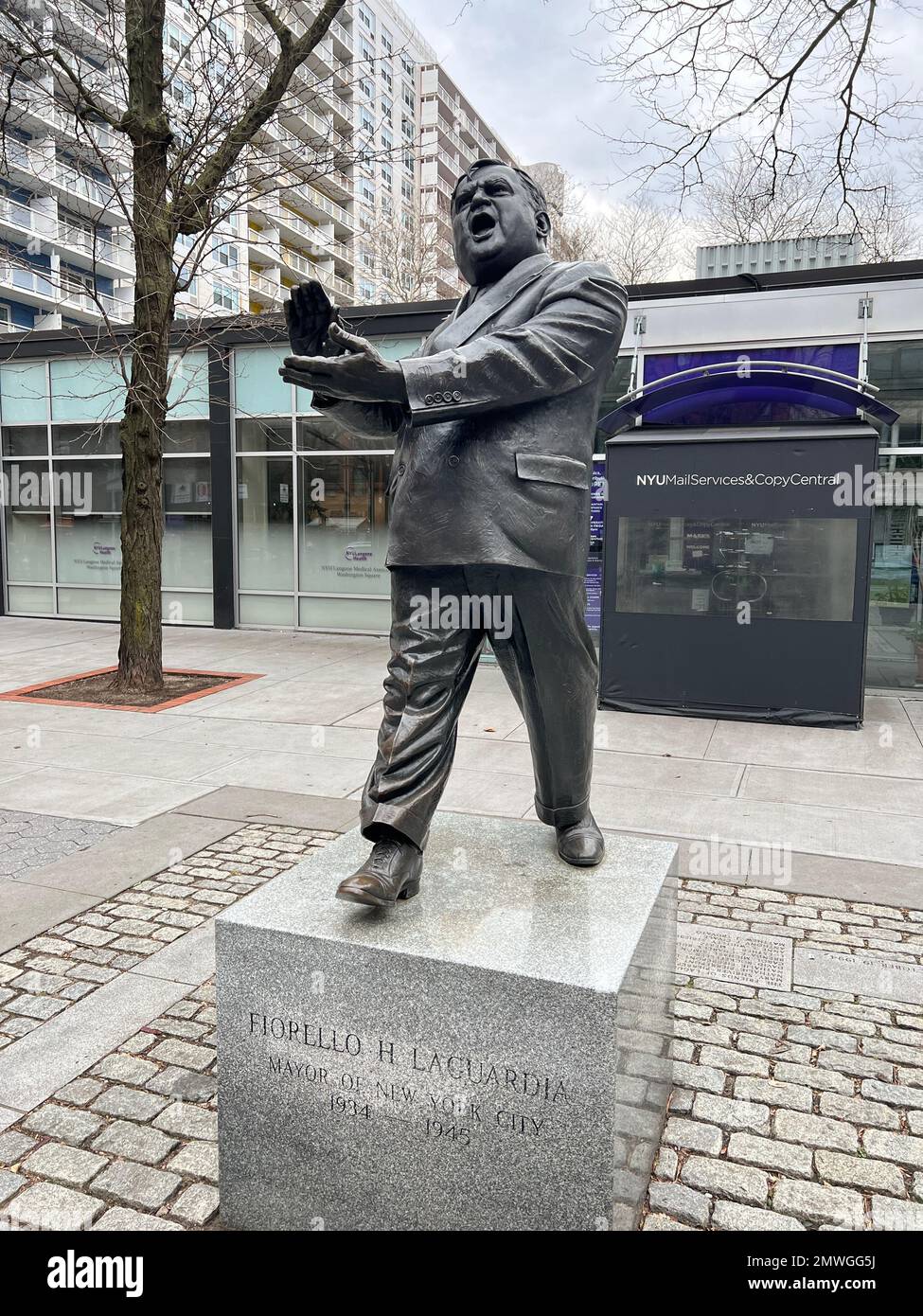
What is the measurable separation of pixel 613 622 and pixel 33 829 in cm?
552

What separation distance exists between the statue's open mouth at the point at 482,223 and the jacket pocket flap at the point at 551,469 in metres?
0.75

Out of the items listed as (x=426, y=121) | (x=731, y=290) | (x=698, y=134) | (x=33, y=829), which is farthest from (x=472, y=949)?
(x=426, y=121)

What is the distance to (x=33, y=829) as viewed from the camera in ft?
18.5

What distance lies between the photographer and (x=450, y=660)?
9.34ft

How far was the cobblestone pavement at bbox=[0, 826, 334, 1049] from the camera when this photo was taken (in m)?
3.65

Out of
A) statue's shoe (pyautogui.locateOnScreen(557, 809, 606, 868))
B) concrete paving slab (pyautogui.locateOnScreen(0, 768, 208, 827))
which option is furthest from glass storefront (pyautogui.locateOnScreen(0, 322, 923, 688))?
statue's shoe (pyautogui.locateOnScreen(557, 809, 606, 868))

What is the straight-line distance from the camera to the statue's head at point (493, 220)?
2.95 meters

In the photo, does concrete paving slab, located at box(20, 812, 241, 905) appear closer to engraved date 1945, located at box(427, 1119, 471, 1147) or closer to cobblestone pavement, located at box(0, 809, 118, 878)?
cobblestone pavement, located at box(0, 809, 118, 878)

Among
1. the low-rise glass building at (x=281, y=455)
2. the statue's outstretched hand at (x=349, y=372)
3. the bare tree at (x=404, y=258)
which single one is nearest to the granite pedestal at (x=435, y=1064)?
the statue's outstretched hand at (x=349, y=372)

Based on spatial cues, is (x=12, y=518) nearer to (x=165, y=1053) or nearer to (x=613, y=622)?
(x=613, y=622)

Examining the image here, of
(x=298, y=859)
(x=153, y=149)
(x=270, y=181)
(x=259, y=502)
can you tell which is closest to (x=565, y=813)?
(x=298, y=859)

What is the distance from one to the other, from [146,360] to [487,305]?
769 cm

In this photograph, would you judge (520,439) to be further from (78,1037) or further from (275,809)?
(275,809)

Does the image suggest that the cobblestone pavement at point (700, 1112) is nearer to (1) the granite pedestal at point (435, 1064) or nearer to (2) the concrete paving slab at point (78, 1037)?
(2) the concrete paving slab at point (78, 1037)
